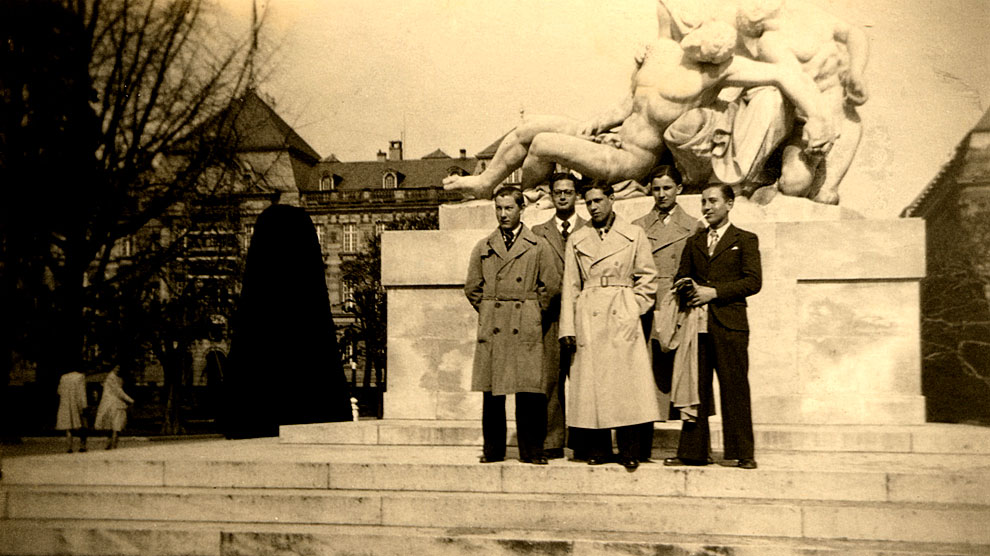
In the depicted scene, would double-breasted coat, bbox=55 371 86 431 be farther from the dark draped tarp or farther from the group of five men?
the group of five men

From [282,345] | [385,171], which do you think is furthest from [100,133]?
[385,171]

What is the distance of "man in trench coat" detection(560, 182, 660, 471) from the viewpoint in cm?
668

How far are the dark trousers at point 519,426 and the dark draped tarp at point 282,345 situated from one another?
11.9 feet

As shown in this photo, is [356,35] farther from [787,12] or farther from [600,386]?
[600,386]

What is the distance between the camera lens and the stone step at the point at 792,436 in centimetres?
792

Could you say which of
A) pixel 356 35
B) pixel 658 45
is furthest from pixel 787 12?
pixel 356 35

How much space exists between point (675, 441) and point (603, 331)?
Result: 5.37 feet

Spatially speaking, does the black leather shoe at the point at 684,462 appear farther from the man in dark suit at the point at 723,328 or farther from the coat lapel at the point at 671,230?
the coat lapel at the point at 671,230

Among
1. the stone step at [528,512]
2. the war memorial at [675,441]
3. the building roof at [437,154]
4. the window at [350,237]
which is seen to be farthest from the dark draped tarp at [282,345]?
the building roof at [437,154]

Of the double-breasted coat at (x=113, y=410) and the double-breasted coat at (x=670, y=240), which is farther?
the double-breasted coat at (x=113, y=410)

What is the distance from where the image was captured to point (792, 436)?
799 centimetres

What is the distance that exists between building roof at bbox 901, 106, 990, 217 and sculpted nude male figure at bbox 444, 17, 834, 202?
12.4 m

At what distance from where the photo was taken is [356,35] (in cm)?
1673

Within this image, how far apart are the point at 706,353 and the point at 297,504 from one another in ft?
8.90
